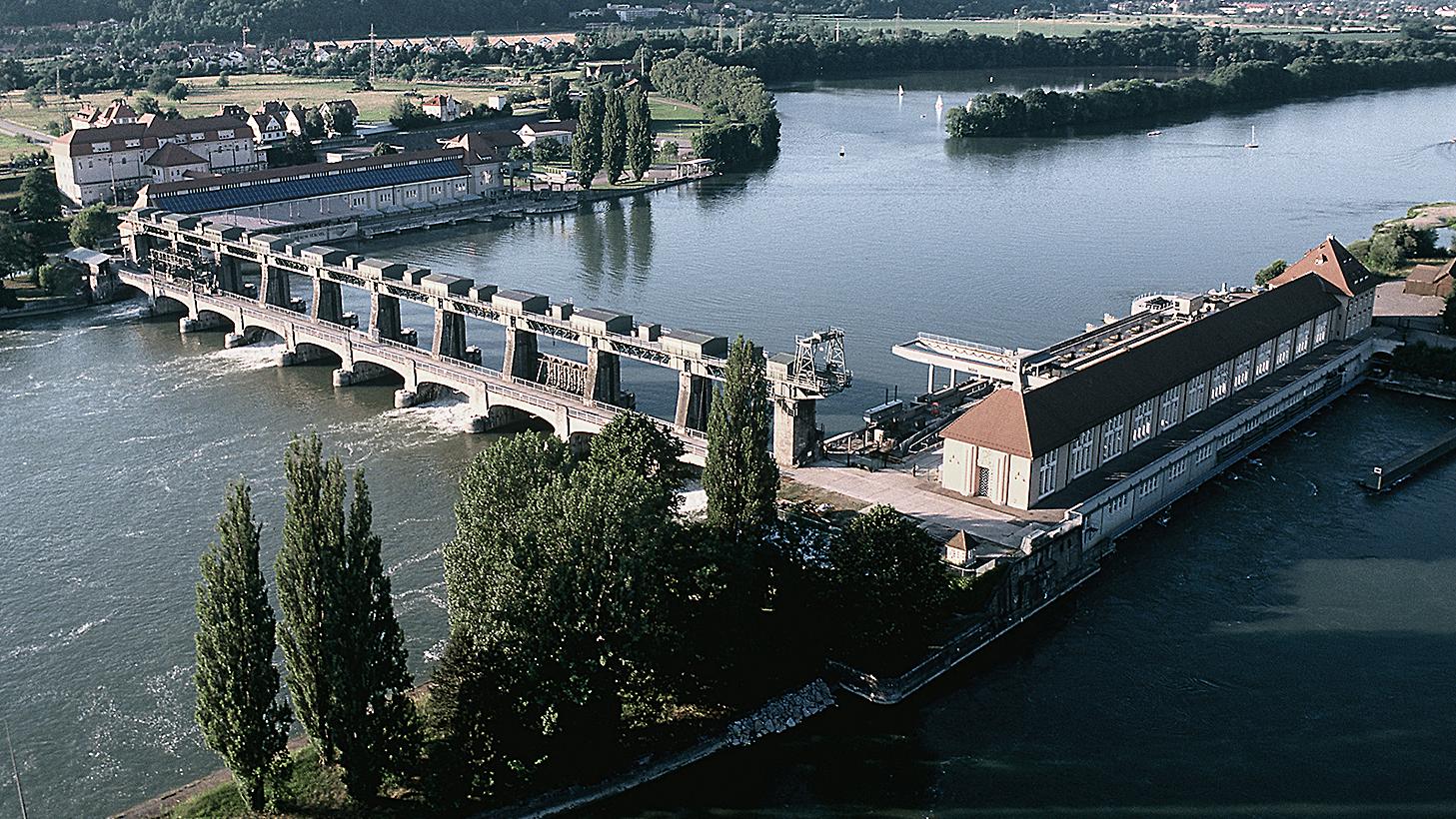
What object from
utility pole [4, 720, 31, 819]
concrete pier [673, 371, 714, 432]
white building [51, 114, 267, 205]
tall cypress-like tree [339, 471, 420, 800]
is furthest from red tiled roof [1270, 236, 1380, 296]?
white building [51, 114, 267, 205]

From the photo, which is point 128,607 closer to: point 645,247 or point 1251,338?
point 1251,338

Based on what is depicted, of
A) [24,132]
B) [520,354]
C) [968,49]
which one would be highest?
[968,49]

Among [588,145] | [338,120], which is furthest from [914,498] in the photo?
[338,120]

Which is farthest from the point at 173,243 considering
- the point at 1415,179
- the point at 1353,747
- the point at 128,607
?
the point at 1415,179

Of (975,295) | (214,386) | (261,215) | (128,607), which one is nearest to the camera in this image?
(128,607)

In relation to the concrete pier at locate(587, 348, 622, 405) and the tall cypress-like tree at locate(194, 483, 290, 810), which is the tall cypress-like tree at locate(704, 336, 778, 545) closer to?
the tall cypress-like tree at locate(194, 483, 290, 810)

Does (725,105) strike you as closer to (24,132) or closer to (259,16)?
(24,132)
